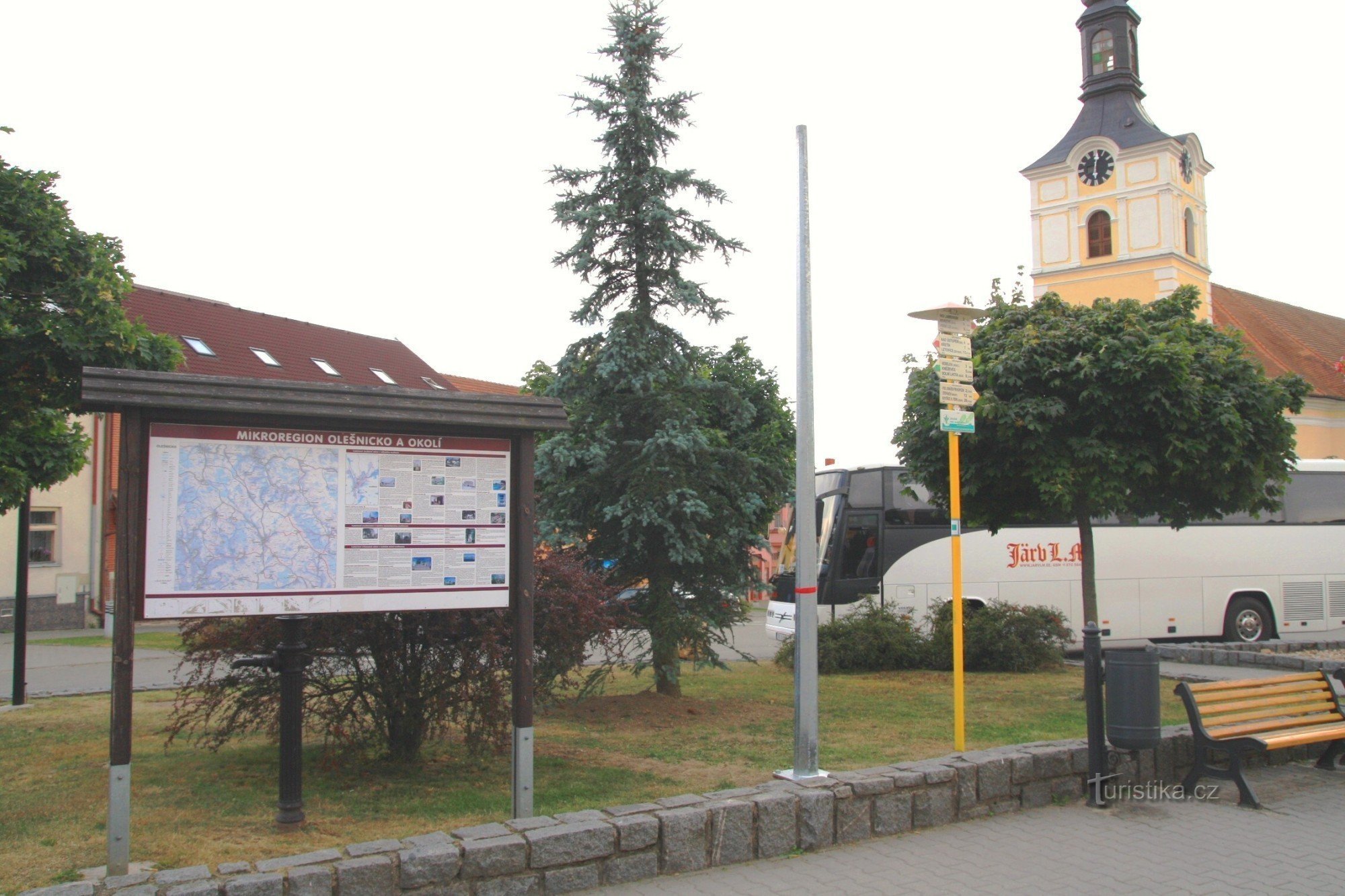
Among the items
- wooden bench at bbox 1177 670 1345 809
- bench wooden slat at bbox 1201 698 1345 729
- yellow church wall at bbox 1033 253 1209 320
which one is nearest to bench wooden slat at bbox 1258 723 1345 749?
wooden bench at bbox 1177 670 1345 809

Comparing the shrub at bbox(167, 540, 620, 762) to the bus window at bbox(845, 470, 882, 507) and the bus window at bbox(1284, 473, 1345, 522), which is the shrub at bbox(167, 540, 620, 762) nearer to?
the bus window at bbox(845, 470, 882, 507)

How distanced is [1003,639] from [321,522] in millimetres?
11754

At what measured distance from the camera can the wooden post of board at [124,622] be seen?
5.39 metres

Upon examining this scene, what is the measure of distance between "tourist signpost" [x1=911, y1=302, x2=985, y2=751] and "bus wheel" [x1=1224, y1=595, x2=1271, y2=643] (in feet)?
46.6

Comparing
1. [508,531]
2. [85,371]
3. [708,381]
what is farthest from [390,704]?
[708,381]

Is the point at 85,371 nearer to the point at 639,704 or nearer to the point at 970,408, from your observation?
the point at 639,704

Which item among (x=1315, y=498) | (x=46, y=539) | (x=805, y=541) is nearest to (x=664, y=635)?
(x=805, y=541)

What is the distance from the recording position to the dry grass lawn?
6215 millimetres

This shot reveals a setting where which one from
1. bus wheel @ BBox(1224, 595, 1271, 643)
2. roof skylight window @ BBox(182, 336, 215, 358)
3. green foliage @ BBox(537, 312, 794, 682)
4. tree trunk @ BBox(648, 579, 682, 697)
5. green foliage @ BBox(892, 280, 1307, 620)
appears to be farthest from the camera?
roof skylight window @ BBox(182, 336, 215, 358)

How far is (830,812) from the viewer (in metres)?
6.51

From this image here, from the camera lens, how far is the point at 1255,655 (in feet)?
51.3

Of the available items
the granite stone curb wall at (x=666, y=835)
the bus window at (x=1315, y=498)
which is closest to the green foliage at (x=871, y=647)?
the granite stone curb wall at (x=666, y=835)

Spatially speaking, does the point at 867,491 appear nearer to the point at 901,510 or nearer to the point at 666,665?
the point at 901,510

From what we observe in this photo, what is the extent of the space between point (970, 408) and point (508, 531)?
5940mm
